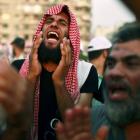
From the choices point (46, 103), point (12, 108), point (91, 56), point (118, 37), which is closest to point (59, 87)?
point (46, 103)

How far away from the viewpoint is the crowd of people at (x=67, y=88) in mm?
A: 2448

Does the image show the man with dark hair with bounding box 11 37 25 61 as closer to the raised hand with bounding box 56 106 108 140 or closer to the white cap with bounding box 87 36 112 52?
the white cap with bounding box 87 36 112 52

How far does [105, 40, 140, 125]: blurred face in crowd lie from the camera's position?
132 inches

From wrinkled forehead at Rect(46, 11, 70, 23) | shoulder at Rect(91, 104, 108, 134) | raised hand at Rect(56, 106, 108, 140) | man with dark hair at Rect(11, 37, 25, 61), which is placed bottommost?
man with dark hair at Rect(11, 37, 25, 61)

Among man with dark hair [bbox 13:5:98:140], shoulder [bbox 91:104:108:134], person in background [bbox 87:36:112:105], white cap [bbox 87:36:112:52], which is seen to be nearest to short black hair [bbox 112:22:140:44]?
shoulder [bbox 91:104:108:134]

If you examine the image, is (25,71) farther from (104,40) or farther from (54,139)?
(104,40)

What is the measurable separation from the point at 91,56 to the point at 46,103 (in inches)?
139

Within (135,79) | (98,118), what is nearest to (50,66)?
(98,118)

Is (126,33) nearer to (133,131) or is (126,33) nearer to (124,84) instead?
(124,84)

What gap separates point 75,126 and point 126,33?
1.02m

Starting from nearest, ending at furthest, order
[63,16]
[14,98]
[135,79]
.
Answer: [14,98]
[135,79]
[63,16]

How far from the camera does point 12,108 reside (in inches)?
90.4

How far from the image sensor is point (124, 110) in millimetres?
3332

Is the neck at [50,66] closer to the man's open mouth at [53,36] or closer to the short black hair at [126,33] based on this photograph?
the man's open mouth at [53,36]
